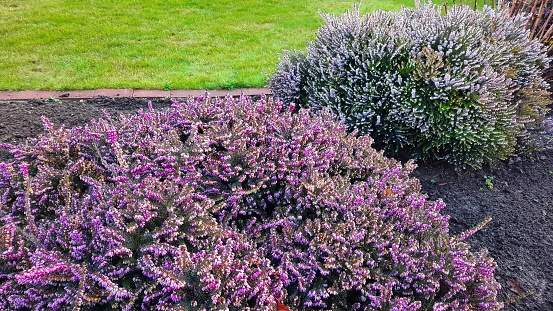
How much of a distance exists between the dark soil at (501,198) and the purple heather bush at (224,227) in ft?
2.76

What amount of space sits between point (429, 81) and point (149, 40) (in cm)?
455

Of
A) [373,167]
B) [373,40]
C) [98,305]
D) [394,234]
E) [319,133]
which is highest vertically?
[373,40]

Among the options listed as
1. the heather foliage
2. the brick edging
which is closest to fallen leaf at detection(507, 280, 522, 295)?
the heather foliage

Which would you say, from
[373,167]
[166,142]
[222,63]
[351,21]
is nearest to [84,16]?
[222,63]

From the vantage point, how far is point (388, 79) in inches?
143

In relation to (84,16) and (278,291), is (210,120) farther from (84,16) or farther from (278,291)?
(84,16)

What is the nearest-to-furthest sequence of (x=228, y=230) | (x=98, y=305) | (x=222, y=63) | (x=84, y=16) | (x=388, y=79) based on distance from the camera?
(x=98, y=305), (x=228, y=230), (x=388, y=79), (x=222, y=63), (x=84, y=16)

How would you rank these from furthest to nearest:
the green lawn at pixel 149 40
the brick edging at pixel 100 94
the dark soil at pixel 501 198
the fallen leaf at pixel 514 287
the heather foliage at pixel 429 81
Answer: the green lawn at pixel 149 40 → the brick edging at pixel 100 94 → the heather foliage at pixel 429 81 → the dark soil at pixel 501 198 → the fallen leaf at pixel 514 287

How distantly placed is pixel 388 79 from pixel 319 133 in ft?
4.19

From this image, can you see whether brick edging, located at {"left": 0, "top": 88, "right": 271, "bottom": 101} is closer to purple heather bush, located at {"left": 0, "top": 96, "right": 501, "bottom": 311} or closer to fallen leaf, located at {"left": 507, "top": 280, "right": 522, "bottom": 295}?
purple heather bush, located at {"left": 0, "top": 96, "right": 501, "bottom": 311}

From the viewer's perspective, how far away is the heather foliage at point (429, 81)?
358 centimetres

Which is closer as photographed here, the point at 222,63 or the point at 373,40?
the point at 373,40

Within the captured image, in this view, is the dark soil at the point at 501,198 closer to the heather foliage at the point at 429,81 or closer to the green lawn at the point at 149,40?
the heather foliage at the point at 429,81

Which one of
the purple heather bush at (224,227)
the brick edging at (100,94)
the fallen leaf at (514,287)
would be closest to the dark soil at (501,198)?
the fallen leaf at (514,287)
